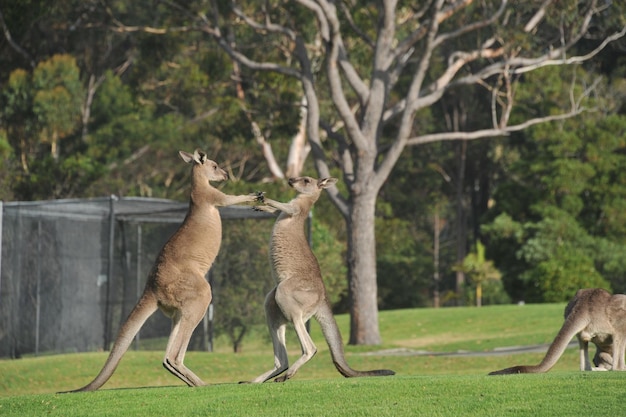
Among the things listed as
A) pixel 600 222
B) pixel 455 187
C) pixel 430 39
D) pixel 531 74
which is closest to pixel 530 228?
pixel 600 222

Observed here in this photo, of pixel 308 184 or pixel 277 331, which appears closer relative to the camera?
pixel 277 331

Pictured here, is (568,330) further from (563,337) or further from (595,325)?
(595,325)

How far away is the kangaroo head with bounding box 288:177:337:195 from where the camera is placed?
12336 millimetres

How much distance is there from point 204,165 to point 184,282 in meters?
1.38

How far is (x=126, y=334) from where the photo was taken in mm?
11367

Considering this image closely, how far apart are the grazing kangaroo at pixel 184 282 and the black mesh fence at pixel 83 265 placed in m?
8.80

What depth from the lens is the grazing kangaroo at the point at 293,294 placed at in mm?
11438

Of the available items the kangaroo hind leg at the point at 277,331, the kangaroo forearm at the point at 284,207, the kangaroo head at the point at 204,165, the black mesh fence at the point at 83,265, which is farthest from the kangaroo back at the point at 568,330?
the black mesh fence at the point at 83,265

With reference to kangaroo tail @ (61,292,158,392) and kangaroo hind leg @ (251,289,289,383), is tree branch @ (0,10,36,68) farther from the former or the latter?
kangaroo hind leg @ (251,289,289,383)

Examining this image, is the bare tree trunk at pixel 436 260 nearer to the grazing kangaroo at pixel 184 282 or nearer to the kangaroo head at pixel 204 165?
the kangaroo head at pixel 204 165

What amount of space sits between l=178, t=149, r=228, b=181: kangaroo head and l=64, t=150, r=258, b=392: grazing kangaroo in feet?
0.03

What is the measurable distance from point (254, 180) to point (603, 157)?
1462 cm

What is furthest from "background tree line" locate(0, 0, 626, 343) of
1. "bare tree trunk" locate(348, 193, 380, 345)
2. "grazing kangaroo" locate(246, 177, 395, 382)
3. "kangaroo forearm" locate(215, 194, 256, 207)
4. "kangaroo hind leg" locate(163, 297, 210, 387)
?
"kangaroo hind leg" locate(163, 297, 210, 387)

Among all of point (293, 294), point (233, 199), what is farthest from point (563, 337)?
point (233, 199)
